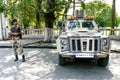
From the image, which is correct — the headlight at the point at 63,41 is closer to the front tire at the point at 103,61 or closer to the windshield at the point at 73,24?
the windshield at the point at 73,24

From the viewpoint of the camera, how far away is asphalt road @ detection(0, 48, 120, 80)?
730cm

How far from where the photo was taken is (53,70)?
830 centimetres

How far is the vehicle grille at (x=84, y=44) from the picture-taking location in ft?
26.5

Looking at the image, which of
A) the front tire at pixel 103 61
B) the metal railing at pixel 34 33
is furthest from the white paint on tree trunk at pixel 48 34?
the front tire at pixel 103 61

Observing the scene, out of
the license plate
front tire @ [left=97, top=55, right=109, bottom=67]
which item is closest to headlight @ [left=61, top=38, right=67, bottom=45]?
the license plate

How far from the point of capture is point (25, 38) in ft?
63.2

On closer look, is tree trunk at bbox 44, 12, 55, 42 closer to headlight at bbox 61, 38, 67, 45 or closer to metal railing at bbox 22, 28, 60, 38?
metal railing at bbox 22, 28, 60, 38

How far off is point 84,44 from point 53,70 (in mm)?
1411

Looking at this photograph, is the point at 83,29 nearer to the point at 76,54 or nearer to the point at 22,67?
the point at 76,54

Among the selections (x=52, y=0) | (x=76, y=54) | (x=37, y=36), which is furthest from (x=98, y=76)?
(x=37, y=36)

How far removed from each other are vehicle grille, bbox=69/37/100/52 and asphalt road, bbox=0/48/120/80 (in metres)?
0.75

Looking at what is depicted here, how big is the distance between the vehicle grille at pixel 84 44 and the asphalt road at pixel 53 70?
2.46 feet

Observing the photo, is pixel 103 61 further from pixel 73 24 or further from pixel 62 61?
pixel 73 24

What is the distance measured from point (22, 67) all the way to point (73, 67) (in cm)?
188
